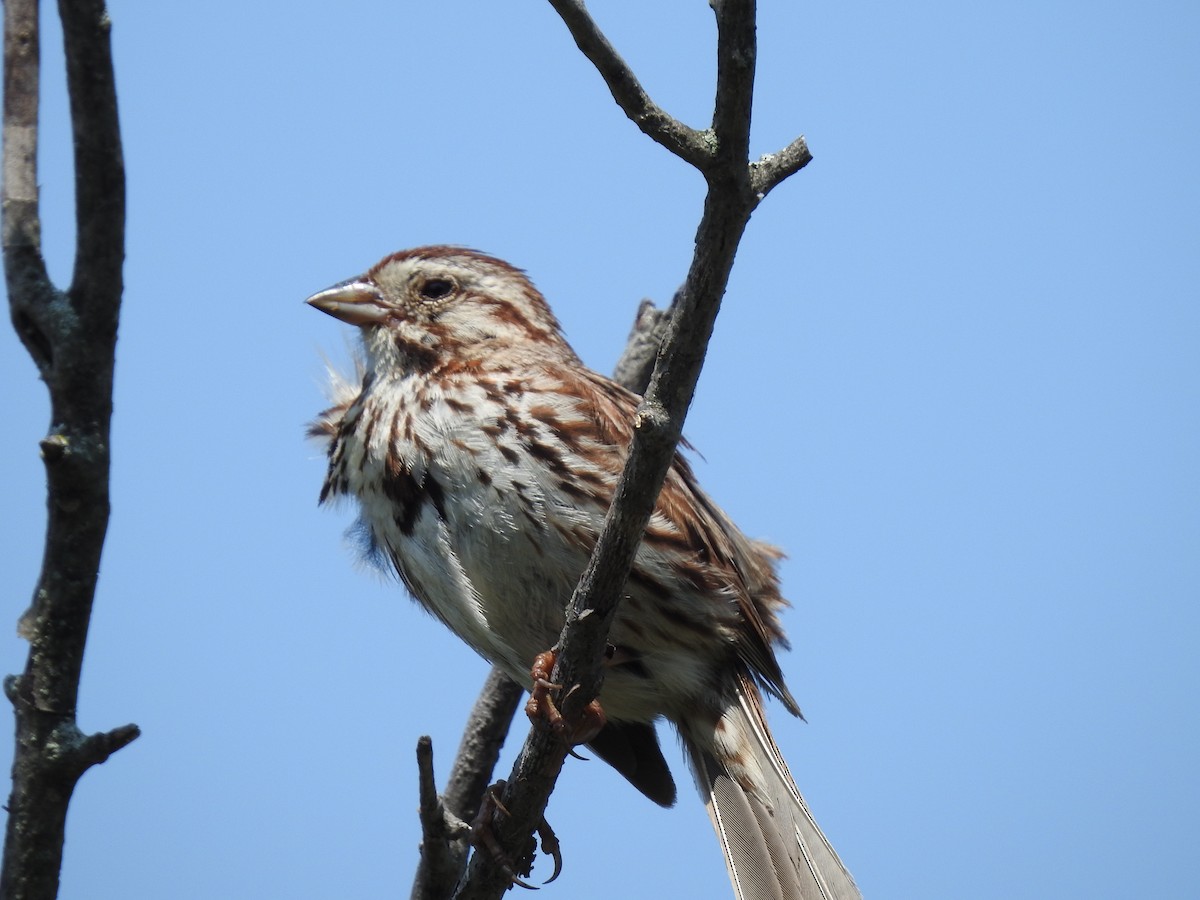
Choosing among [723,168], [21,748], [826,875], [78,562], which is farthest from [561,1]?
[826,875]

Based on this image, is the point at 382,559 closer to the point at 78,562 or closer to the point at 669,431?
the point at 78,562

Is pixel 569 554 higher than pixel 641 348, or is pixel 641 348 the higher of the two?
pixel 641 348

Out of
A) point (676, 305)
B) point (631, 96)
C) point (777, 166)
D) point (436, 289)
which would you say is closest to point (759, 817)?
point (676, 305)

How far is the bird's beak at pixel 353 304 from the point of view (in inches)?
191

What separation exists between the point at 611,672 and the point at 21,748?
1.85 metres

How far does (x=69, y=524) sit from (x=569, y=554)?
1509mm

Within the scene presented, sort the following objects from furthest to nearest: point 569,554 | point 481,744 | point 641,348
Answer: point 641,348 → point 481,744 → point 569,554

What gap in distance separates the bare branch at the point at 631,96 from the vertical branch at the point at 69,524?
109 centimetres

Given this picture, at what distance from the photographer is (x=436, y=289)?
4926 mm

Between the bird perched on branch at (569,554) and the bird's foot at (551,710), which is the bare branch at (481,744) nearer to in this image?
the bird perched on branch at (569,554)

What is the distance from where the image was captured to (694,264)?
9.36 feet

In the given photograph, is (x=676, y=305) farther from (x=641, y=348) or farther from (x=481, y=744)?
(x=641, y=348)

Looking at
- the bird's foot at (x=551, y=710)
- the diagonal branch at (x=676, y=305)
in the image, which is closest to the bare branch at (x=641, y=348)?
the bird's foot at (x=551, y=710)

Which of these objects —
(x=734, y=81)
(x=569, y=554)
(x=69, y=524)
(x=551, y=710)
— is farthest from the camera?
(x=569, y=554)
